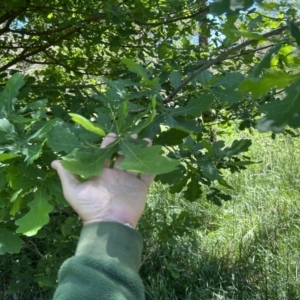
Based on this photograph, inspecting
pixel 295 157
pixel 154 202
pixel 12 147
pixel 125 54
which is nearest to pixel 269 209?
pixel 154 202

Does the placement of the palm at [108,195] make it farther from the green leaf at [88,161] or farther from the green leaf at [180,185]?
the green leaf at [180,185]

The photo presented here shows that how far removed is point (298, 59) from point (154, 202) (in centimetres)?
324

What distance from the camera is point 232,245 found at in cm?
326

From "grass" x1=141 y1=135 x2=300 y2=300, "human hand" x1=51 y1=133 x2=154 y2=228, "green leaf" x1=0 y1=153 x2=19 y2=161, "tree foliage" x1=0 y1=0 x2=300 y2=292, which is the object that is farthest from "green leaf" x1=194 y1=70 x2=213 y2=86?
"grass" x1=141 y1=135 x2=300 y2=300

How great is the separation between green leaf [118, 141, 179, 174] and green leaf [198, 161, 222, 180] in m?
0.47

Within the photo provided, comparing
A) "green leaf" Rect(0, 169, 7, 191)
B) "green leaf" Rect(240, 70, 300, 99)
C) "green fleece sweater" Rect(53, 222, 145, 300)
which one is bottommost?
"green fleece sweater" Rect(53, 222, 145, 300)

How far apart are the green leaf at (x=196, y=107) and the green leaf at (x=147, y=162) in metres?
0.37

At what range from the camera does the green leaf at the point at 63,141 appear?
973 mm

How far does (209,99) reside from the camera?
45.8 inches

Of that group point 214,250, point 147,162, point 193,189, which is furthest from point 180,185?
point 214,250

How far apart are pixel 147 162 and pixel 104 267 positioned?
176 millimetres

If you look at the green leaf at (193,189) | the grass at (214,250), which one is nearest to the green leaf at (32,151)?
the green leaf at (193,189)

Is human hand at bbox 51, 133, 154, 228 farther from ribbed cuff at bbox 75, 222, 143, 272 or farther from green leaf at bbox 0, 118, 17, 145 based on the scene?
green leaf at bbox 0, 118, 17, 145

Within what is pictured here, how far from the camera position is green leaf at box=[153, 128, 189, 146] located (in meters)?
1.12
